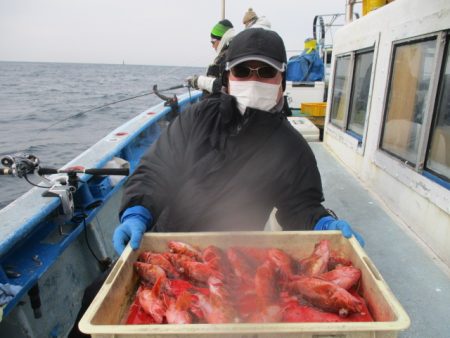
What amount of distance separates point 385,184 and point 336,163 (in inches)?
66.8

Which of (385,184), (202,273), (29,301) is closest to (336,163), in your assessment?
(385,184)

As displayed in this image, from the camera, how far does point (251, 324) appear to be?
130 centimetres

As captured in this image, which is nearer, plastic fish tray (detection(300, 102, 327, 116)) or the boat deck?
the boat deck

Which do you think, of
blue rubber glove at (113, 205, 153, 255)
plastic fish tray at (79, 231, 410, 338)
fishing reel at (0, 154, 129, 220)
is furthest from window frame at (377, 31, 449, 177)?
fishing reel at (0, 154, 129, 220)

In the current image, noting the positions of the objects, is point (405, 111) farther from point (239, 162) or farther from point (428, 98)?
point (239, 162)

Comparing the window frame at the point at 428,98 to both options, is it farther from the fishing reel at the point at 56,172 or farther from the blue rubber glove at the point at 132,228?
the fishing reel at the point at 56,172

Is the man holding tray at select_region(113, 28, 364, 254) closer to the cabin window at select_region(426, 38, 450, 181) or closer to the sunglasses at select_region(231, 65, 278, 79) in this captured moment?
the sunglasses at select_region(231, 65, 278, 79)

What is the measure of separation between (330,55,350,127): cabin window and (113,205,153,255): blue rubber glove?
449 centimetres

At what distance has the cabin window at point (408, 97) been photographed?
331 centimetres

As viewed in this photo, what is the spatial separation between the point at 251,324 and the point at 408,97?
10.9 ft

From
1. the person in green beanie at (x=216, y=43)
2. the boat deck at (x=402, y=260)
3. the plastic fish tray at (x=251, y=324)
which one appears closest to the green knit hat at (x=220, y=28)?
the person in green beanie at (x=216, y=43)

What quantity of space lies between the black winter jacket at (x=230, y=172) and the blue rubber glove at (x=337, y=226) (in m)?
0.07

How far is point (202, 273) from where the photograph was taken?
73.5 inches

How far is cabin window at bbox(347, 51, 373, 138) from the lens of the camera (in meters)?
4.79
